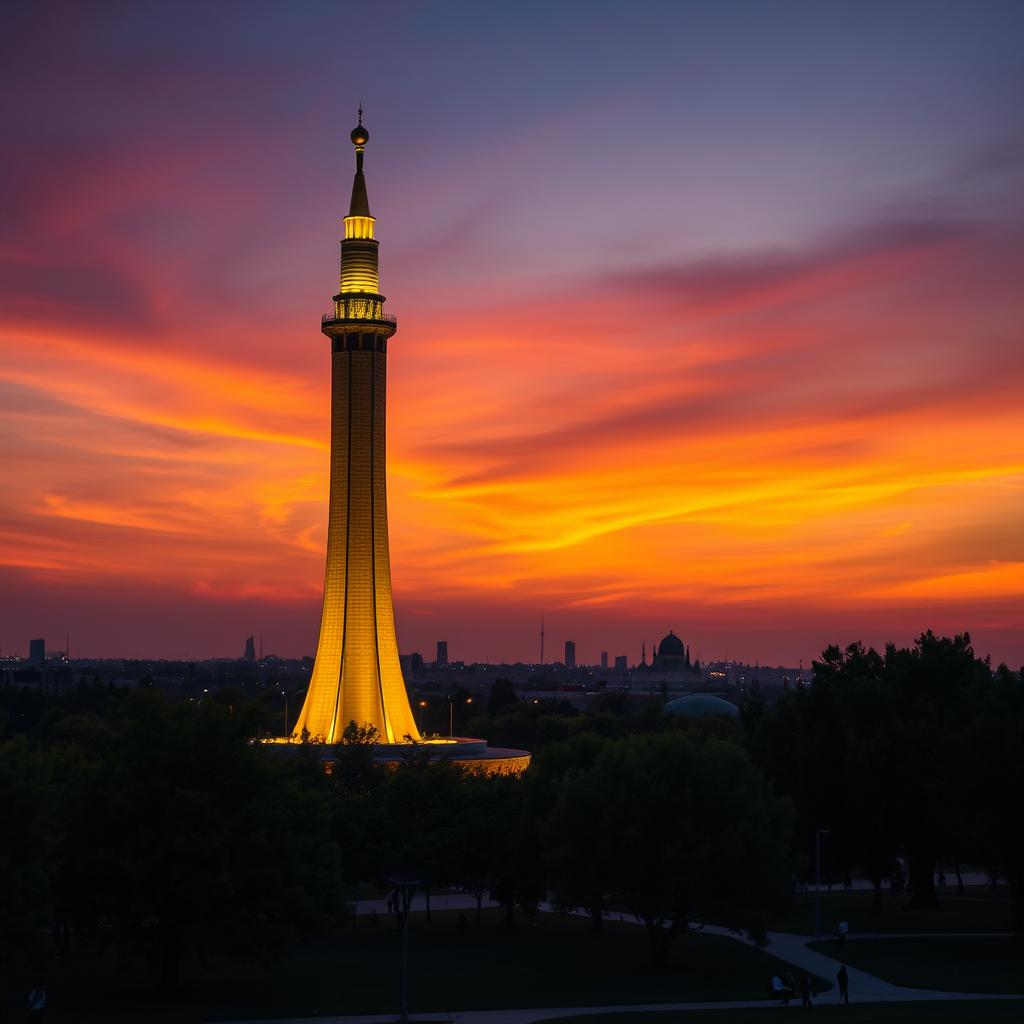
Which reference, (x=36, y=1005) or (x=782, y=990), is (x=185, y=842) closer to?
(x=36, y=1005)

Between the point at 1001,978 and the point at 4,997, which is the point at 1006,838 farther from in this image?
the point at 4,997

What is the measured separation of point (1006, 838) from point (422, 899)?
2608cm

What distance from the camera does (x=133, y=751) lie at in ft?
152

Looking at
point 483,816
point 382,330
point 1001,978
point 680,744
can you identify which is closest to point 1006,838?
point 1001,978

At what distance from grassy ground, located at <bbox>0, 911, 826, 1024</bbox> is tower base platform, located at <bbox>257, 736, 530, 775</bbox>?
18754 millimetres

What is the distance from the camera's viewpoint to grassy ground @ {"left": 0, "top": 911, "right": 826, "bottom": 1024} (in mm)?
43375

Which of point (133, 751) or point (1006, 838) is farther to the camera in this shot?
point (1006, 838)

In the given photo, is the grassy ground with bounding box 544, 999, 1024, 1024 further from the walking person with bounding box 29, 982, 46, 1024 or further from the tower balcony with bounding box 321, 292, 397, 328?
the tower balcony with bounding box 321, 292, 397, 328

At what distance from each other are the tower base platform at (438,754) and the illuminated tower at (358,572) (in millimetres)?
2051

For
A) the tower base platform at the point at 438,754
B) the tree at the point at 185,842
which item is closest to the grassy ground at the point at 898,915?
the tower base platform at the point at 438,754

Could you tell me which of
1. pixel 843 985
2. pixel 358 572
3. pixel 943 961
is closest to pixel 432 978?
pixel 843 985

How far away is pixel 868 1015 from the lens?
41625 millimetres

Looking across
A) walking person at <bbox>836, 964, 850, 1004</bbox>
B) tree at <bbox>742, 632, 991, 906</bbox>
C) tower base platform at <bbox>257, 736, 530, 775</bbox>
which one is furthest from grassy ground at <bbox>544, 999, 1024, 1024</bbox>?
tower base platform at <bbox>257, 736, 530, 775</bbox>

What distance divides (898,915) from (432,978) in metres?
25.1
